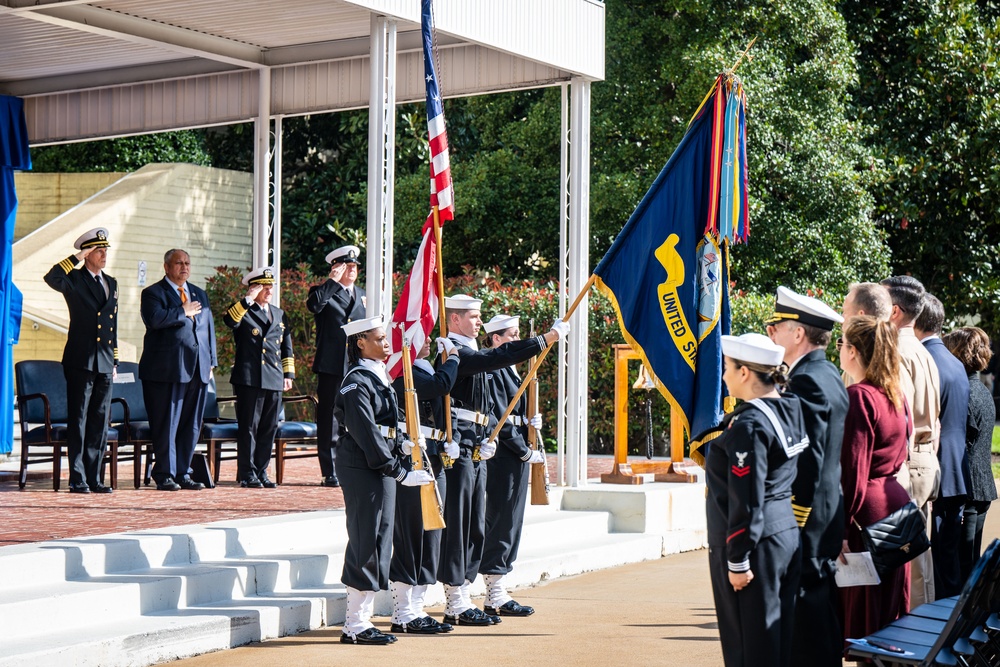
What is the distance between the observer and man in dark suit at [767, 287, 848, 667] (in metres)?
5.30

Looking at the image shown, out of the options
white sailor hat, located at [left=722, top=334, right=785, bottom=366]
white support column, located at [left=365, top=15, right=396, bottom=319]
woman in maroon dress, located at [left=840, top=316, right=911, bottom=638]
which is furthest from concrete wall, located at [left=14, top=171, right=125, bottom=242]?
white sailor hat, located at [left=722, top=334, right=785, bottom=366]

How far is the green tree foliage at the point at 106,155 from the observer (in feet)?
70.3

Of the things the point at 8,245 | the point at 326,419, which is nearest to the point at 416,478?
the point at 326,419

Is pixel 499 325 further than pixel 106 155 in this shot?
No

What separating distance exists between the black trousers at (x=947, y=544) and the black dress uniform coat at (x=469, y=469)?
238cm

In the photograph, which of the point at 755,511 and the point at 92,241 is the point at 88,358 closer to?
the point at 92,241

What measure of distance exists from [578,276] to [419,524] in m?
4.22

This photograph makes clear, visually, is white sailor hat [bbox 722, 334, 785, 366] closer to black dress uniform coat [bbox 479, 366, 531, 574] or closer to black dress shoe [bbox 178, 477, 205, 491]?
black dress uniform coat [bbox 479, 366, 531, 574]

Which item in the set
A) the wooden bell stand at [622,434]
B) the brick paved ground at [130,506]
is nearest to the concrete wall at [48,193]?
the brick paved ground at [130,506]

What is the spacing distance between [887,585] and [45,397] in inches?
272

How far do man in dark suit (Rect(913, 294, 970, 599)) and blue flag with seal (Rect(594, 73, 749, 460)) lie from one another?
1407 mm

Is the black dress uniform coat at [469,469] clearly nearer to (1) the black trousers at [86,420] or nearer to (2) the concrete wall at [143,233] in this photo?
(1) the black trousers at [86,420]

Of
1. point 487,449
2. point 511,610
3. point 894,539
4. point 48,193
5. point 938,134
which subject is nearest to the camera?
point 894,539

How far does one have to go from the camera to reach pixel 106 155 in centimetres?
2153
